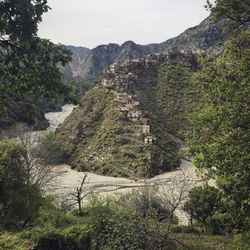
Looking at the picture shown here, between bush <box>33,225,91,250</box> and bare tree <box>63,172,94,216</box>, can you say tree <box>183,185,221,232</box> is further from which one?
bush <box>33,225,91,250</box>

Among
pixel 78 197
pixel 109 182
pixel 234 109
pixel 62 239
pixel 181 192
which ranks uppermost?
pixel 234 109

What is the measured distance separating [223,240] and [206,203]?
3641 millimetres

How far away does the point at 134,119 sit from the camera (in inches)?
1869

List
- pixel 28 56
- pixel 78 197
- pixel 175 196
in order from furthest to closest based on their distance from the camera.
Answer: pixel 175 196
pixel 78 197
pixel 28 56

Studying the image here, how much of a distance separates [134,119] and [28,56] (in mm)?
41591

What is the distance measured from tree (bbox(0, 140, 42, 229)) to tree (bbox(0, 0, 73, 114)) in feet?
26.5

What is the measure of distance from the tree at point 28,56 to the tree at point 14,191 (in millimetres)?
8088

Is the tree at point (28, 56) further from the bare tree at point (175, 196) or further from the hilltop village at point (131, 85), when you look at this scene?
the hilltop village at point (131, 85)

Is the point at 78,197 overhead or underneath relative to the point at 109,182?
overhead

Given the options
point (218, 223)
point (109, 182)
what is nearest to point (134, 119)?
point (109, 182)

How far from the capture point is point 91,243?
8.70 meters

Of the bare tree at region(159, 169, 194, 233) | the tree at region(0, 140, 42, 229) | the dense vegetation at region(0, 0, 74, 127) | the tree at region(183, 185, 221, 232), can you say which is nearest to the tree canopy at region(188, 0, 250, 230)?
the bare tree at region(159, 169, 194, 233)

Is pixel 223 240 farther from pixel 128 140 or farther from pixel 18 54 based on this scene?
pixel 128 140

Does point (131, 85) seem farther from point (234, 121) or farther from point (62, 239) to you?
point (62, 239)
